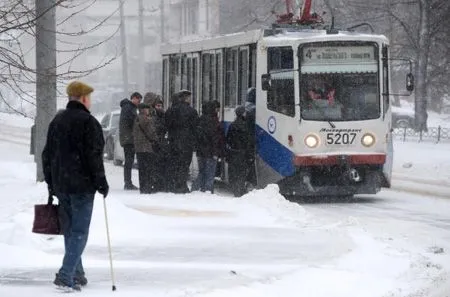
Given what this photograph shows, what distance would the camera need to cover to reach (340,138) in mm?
20875

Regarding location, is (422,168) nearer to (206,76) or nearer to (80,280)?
(206,76)

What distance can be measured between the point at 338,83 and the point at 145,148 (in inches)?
152

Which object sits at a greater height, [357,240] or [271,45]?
[271,45]

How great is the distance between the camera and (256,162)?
21672mm

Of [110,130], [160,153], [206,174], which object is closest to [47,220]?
[160,153]

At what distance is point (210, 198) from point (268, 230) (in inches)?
153

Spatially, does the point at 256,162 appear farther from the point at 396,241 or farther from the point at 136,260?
the point at 136,260

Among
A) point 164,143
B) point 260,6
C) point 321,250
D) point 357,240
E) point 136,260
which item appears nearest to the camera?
point 136,260

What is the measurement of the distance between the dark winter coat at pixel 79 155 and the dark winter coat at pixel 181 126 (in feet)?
33.7

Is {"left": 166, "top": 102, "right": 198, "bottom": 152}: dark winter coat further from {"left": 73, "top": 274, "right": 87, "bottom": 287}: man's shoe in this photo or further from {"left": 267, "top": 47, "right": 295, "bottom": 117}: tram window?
{"left": 73, "top": 274, "right": 87, "bottom": 287}: man's shoe

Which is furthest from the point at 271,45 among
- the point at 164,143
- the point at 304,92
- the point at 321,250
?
the point at 321,250

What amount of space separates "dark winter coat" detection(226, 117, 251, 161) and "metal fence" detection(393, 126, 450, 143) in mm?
18652

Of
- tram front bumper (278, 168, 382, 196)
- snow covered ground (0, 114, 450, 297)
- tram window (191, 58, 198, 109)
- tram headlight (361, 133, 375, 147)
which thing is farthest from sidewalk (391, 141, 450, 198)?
tram window (191, 58, 198, 109)

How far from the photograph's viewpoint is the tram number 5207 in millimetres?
20802
